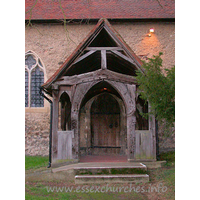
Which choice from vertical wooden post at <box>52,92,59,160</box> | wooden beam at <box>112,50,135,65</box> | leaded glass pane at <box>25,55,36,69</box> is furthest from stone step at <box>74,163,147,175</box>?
leaded glass pane at <box>25,55,36,69</box>

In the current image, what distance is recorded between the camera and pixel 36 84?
1109cm

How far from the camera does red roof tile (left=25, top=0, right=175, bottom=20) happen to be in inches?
425

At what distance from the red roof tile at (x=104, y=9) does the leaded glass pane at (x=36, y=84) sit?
8.88ft

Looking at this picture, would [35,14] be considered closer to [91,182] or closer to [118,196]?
[91,182]

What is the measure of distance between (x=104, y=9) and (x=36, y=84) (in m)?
5.37

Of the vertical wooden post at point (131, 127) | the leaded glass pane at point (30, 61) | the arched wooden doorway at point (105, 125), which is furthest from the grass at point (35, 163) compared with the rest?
the leaded glass pane at point (30, 61)

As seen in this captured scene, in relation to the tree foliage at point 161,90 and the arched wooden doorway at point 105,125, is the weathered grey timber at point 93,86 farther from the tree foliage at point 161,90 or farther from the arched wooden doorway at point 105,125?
the arched wooden doorway at point 105,125

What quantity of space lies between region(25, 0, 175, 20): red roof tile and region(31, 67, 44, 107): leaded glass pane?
107 inches

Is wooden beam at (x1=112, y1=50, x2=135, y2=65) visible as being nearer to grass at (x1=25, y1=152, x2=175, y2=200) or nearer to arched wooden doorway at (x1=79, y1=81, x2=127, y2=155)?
arched wooden doorway at (x1=79, y1=81, x2=127, y2=155)

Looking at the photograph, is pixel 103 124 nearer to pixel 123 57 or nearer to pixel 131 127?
pixel 131 127

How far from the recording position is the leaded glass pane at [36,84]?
10938mm

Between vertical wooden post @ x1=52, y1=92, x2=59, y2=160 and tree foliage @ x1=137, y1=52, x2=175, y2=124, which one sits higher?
tree foliage @ x1=137, y1=52, x2=175, y2=124

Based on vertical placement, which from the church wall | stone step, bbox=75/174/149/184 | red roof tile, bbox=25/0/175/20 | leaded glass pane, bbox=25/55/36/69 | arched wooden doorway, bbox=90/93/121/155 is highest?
red roof tile, bbox=25/0/175/20

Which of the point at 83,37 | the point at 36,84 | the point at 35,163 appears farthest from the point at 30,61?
the point at 35,163
